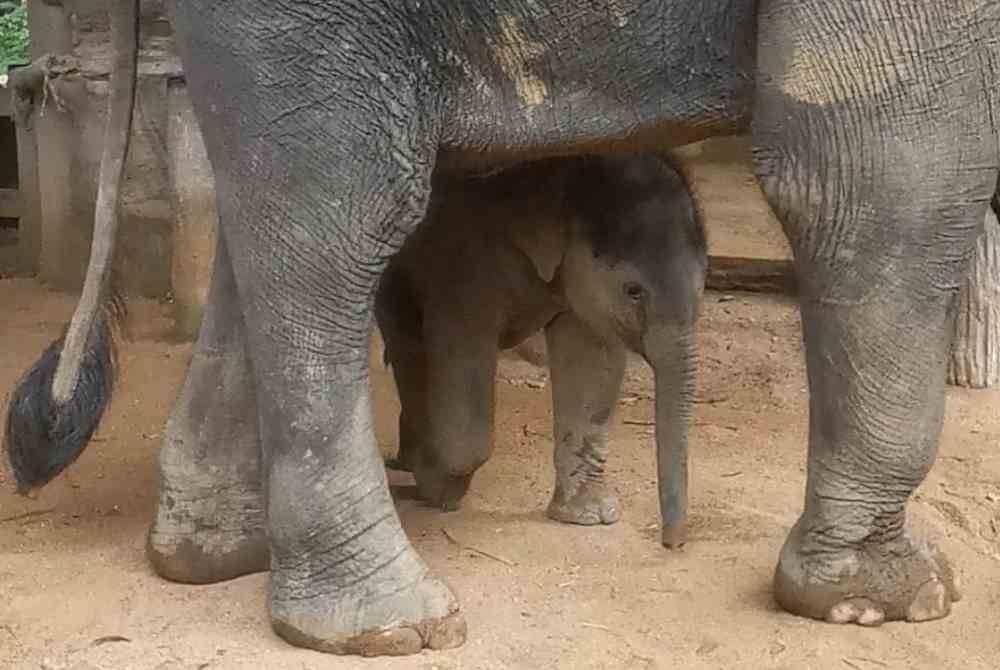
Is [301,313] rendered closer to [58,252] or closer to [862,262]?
[862,262]

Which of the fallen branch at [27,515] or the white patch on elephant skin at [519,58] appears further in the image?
the fallen branch at [27,515]

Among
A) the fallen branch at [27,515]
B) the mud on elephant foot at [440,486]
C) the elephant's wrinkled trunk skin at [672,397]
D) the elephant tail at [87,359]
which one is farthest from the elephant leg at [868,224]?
the fallen branch at [27,515]

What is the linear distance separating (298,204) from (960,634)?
50.6 inches

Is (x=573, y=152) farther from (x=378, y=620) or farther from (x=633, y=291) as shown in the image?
(x=378, y=620)

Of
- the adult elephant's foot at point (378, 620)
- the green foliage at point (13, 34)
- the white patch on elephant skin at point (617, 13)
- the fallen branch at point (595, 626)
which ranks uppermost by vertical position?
the green foliage at point (13, 34)

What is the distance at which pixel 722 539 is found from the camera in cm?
325

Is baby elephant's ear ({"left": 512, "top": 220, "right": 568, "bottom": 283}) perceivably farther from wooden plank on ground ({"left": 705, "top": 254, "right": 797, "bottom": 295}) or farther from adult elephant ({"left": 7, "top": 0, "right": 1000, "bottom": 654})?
wooden plank on ground ({"left": 705, "top": 254, "right": 797, "bottom": 295})

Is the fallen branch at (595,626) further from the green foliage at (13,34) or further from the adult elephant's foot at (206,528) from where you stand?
the green foliage at (13,34)

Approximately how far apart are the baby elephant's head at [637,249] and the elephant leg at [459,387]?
235 millimetres

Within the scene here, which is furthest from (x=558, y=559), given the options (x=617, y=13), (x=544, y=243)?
(x=617, y=13)

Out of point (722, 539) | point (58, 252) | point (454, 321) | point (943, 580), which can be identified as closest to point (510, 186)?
point (454, 321)

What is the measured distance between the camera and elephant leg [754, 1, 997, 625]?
248cm

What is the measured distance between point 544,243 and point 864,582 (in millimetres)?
829

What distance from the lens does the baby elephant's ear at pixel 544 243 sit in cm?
306
